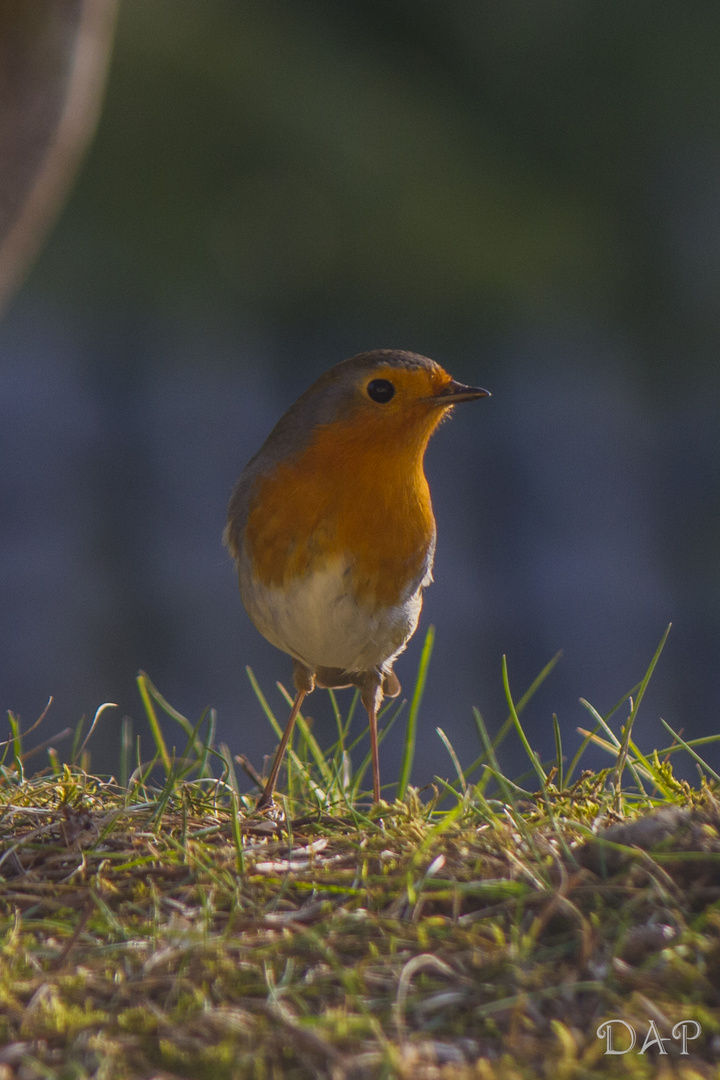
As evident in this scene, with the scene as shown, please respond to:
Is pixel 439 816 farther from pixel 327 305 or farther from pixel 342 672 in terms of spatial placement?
pixel 327 305

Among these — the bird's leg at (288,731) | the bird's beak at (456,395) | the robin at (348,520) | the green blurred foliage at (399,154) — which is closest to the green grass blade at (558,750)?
the robin at (348,520)

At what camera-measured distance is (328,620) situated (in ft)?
8.01

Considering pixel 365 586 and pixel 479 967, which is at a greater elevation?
pixel 365 586

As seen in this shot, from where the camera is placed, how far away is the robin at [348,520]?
2.41 m

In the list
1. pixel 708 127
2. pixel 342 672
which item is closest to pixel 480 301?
pixel 708 127

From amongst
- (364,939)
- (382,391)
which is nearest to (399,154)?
(382,391)

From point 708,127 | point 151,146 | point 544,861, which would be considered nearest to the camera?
point 544,861

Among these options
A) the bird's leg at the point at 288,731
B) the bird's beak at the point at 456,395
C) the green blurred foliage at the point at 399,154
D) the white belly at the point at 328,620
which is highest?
the green blurred foliage at the point at 399,154

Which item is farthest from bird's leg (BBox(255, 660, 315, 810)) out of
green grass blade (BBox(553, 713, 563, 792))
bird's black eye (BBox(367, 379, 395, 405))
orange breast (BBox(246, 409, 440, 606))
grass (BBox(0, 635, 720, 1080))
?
bird's black eye (BBox(367, 379, 395, 405))

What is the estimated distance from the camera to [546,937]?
147 centimetres

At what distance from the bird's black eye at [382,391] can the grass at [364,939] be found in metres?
→ 0.90

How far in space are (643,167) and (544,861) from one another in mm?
8064

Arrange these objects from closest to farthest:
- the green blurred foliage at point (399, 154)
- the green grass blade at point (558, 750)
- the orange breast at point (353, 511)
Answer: the green grass blade at point (558, 750) < the orange breast at point (353, 511) < the green blurred foliage at point (399, 154)

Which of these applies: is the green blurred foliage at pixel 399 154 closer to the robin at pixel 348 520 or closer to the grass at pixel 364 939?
the robin at pixel 348 520
